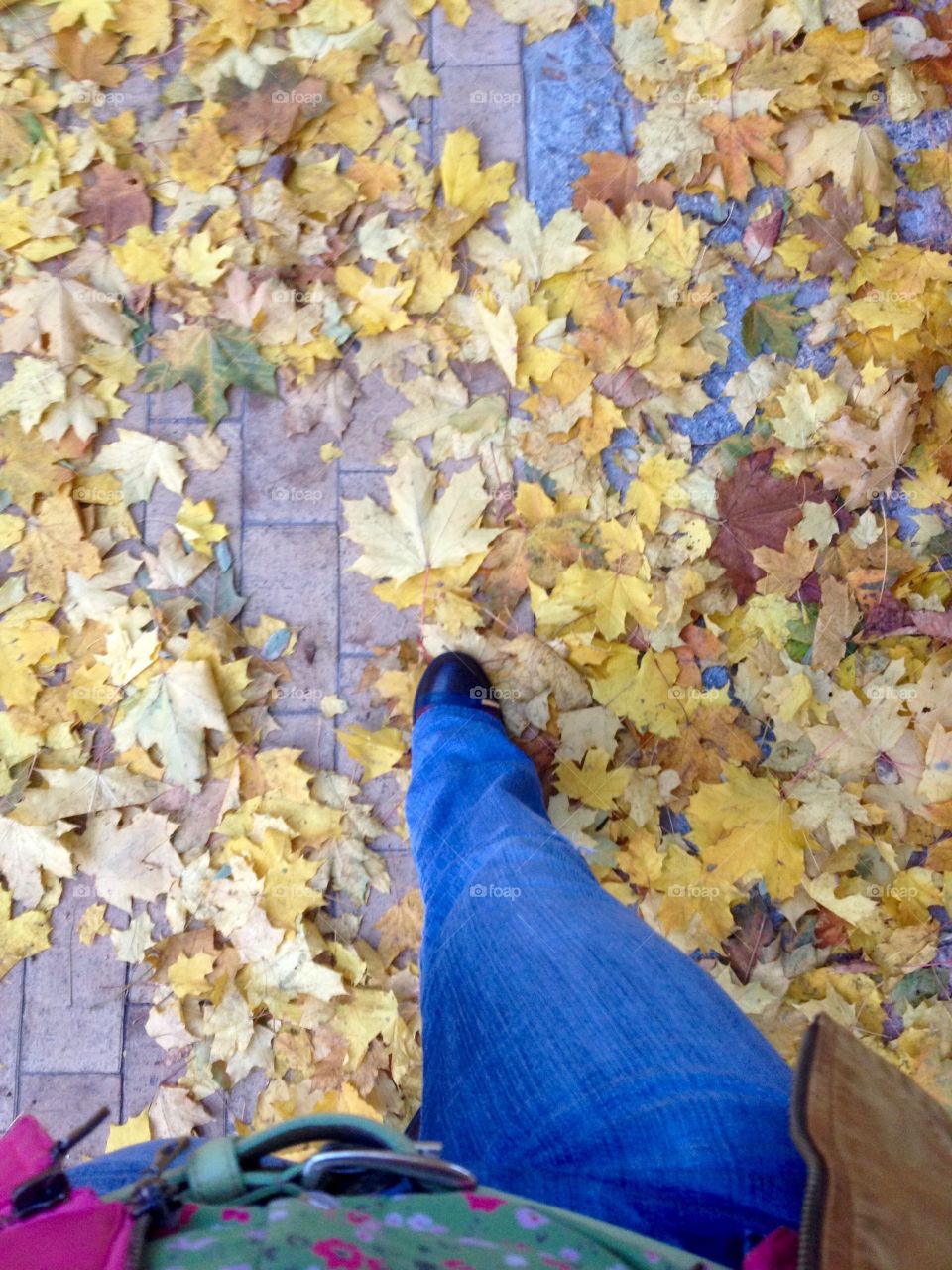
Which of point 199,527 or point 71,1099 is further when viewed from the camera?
point 199,527

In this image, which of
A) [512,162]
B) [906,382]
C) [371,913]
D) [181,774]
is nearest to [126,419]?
[181,774]

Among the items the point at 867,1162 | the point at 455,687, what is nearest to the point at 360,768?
the point at 455,687

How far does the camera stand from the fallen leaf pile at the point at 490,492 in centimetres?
183

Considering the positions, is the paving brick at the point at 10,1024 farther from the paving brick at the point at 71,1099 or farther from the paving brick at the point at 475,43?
the paving brick at the point at 475,43

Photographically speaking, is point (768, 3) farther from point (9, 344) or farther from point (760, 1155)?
point (760, 1155)

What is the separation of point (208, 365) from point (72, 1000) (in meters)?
1.35

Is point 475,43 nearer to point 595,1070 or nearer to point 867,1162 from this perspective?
point 595,1070

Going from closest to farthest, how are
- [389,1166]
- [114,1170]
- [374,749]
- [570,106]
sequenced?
[389,1166], [114,1170], [374,749], [570,106]

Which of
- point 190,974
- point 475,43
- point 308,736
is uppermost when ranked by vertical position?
point 475,43

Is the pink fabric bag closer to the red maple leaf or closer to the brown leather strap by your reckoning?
the brown leather strap

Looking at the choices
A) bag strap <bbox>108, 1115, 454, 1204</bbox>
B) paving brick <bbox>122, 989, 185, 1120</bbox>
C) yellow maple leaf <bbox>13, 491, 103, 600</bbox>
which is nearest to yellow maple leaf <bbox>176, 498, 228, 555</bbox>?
yellow maple leaf <bbox>13, 491, 103, 600</bbox>

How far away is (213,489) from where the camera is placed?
1992 mm

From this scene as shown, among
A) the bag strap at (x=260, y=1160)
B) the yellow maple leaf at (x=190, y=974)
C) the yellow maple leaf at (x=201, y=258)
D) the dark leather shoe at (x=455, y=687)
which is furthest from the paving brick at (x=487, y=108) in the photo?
the bag strap at (x=260, y=1160)

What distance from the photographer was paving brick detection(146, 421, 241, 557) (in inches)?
78.0
